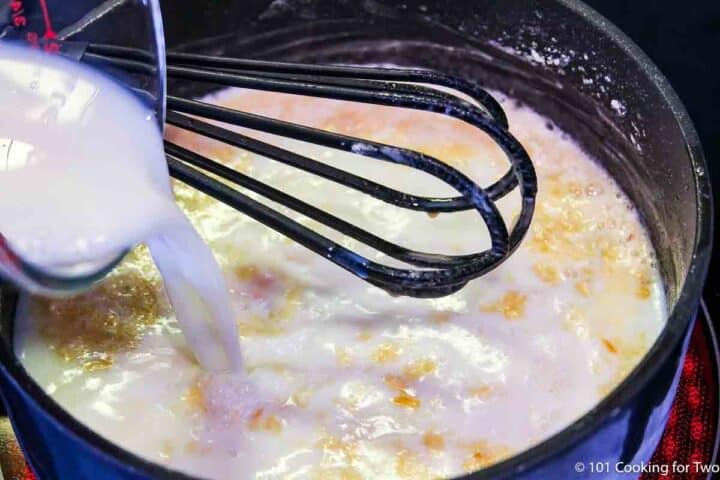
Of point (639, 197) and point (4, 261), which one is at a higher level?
point (639, 197)

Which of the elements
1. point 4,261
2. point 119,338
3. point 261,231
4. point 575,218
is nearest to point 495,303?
point 575,218

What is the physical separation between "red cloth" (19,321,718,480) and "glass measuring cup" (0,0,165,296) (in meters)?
0.27

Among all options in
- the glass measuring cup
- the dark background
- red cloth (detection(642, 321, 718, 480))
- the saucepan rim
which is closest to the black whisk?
the glass measuring cup

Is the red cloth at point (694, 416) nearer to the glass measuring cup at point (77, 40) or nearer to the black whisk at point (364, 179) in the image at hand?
the black whisk at point (364, 179)

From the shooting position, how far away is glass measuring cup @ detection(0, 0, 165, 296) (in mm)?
849

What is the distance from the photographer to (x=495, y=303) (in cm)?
104

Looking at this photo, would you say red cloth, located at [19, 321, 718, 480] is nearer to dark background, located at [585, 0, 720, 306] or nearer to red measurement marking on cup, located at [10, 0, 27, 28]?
dark background, located at [585, 0, 720, 306]

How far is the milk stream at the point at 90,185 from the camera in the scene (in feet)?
2.73

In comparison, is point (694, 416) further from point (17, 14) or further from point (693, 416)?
point (17, 14)

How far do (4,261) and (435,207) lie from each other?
14.7 inches

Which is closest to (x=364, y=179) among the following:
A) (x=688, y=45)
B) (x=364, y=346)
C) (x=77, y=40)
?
(x=364, y=346)

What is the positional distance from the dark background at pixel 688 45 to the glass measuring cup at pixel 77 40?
0.66 m

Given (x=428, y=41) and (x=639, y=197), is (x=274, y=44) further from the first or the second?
(x=639, y=197)

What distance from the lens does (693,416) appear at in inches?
40.9
